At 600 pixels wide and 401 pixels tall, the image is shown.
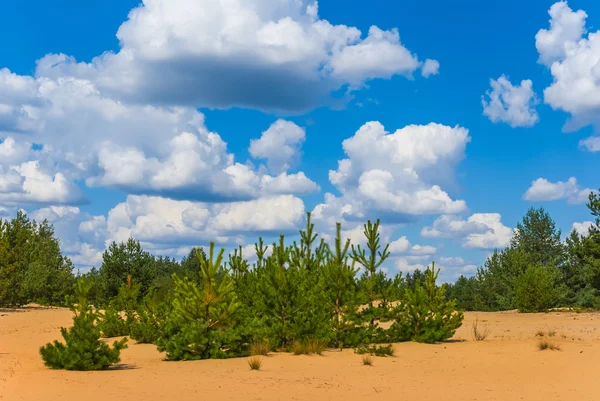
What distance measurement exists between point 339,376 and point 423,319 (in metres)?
8.54

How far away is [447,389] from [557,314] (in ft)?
96.9

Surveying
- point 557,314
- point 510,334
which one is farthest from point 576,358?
point 557,314

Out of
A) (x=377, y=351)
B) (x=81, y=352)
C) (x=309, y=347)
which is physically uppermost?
(x=81, y=352)

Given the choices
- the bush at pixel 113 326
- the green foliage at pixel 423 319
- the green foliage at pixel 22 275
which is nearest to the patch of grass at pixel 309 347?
the green foliage at pixel 423 319

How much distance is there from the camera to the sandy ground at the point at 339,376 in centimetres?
1201

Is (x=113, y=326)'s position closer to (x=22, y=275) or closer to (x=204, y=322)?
(x=204, y=322)

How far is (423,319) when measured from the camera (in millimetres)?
22281

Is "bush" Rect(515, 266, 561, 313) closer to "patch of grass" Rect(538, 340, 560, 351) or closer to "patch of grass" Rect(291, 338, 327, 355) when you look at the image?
"patch of grass" Rect(538, 340, 560, 351)

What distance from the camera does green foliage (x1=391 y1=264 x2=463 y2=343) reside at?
2189 cm

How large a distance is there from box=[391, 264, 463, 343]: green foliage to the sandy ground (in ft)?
2.35

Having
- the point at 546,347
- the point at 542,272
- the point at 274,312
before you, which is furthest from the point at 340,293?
the point at 542,272

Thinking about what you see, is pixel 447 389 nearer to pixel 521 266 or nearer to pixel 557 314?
pixel 557 314

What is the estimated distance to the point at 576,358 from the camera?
57.0 ft

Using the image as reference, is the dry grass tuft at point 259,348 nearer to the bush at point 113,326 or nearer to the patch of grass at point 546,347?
the bush at point 113,326
